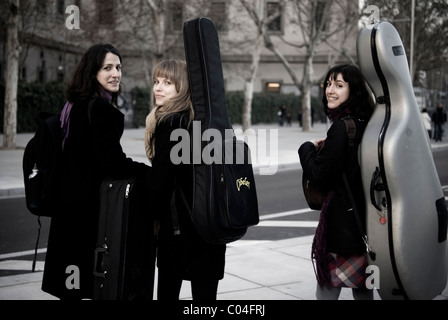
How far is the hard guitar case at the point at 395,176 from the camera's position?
3188 millimetres

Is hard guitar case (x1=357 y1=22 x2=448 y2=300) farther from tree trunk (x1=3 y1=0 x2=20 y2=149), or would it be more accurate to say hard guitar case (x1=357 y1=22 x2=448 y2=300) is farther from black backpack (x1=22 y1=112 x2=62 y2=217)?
tree trunk (x1=3 y1=0 x2=20 y2=149)

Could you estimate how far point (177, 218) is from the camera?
10.8ft

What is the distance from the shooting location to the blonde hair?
10.8 feet

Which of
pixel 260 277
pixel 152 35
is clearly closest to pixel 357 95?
pixel 260 277

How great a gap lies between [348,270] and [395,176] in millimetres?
619

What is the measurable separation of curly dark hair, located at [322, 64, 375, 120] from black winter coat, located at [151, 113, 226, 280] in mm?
947

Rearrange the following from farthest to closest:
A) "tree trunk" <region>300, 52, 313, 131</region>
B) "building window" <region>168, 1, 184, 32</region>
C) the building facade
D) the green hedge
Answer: "building window" <region>168, 1, 184, 32</region> → "tree trunk" <region>300, 52, 313, 131</region> → the green hedge → the building facade

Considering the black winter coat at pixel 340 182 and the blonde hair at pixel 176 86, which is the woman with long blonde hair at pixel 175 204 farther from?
the black winter coat at pixel 340 182

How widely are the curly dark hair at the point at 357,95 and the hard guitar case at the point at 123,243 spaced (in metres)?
1.26

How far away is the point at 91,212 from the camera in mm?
3318

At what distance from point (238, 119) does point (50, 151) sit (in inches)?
1606

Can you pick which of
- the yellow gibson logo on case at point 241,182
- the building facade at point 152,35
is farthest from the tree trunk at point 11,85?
the yellow gibson logo on case at point 241,182

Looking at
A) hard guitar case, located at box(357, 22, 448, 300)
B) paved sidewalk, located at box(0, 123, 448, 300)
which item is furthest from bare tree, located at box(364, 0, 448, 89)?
hard guitar case, located at box(357, 22, 448, 300)

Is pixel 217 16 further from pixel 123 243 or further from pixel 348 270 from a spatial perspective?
pixel 123 243
